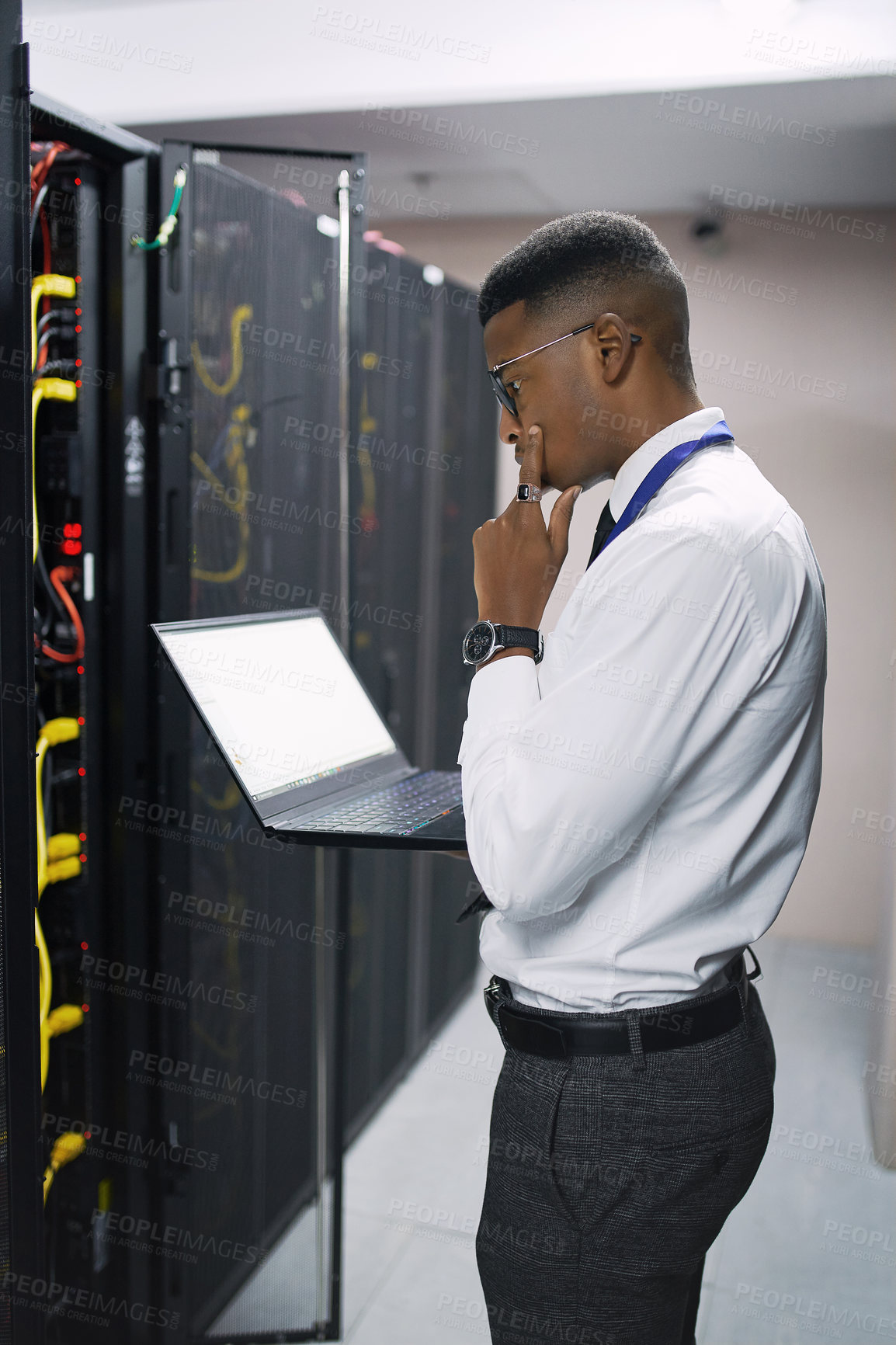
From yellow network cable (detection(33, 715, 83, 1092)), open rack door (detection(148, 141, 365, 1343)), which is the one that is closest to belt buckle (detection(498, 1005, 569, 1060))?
open rack door (detection(148, 141, 365, 1343))

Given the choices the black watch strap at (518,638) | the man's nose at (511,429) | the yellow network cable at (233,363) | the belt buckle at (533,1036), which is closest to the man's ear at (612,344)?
the man's nose at (511,429)

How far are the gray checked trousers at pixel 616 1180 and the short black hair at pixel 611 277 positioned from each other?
2.11 ft

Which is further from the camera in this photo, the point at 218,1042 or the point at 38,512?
the point at 218,1042

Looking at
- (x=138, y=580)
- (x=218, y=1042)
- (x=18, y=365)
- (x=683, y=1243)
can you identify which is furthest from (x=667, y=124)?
(x=683, y=1243)

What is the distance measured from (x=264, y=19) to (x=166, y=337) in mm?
1857

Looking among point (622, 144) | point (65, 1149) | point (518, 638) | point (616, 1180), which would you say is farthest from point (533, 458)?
point (622, 144)

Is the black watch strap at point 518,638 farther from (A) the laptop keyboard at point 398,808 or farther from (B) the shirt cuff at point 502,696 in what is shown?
(A) the laptop keyboard at point 398,808

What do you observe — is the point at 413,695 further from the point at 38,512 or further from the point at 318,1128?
the point at 38,512

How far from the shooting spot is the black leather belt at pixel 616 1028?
949 millimetres

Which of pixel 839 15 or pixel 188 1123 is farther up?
pixel 839 15

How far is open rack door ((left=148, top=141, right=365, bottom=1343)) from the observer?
5.45 ft

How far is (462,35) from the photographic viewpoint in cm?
275

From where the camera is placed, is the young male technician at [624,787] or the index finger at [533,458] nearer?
the young male technician at [624,787]

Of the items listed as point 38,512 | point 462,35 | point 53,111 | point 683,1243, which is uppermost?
point 462,35
